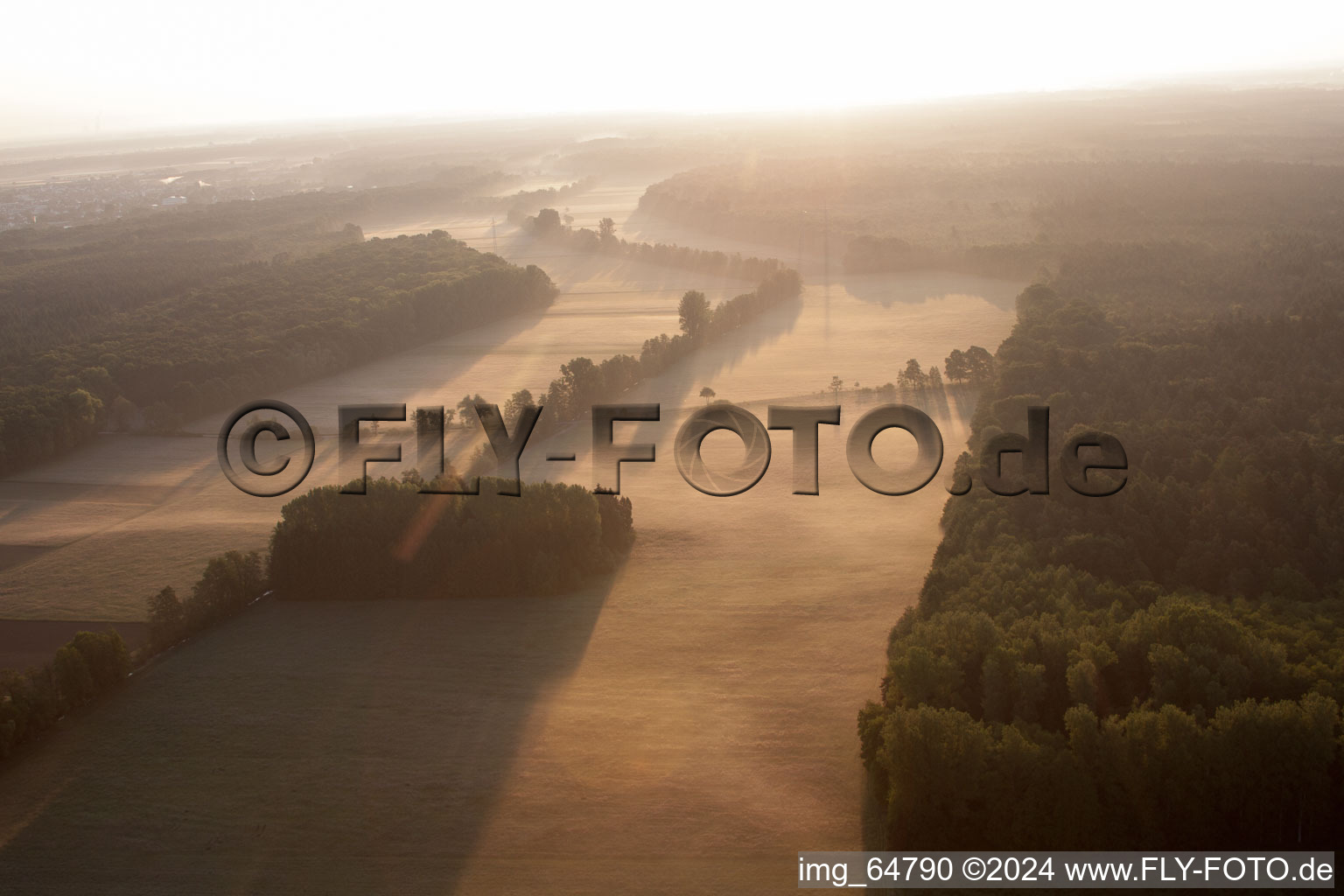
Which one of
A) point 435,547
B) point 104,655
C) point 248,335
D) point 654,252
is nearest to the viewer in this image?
point 104,655

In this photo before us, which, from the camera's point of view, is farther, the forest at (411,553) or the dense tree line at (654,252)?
the dense tree line at (654,252)

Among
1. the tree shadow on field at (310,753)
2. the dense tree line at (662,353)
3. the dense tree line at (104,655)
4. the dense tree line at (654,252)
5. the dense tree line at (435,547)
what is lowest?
the tree shadow on field at (310,753)

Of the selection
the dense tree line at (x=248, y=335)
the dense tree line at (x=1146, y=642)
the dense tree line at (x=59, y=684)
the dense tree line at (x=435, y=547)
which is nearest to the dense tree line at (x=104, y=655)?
the dense tree line at (x=59, y=684)

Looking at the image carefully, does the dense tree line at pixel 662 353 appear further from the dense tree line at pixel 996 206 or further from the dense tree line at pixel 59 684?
the dense tree line at pixel 59 684

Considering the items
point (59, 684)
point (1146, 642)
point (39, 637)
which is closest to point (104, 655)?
point (59, 684)

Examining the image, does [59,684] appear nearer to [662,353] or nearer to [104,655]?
[104,655]

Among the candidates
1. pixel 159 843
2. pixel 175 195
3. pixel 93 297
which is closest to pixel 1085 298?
pixel 159 843

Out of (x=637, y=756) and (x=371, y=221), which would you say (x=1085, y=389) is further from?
(x=371, y=221)
